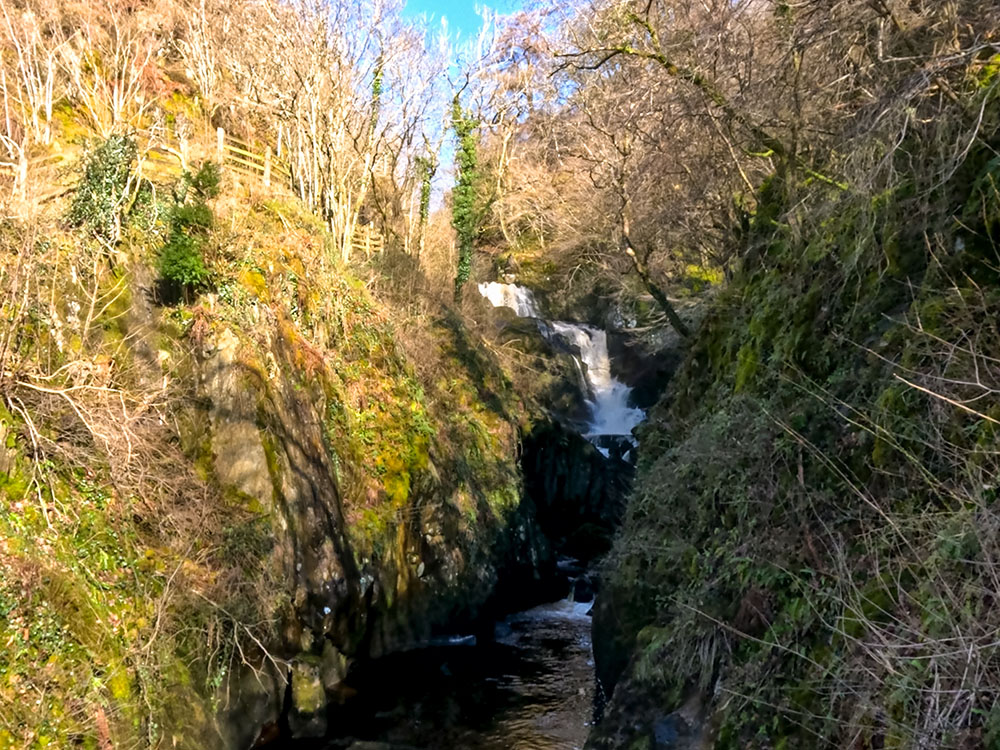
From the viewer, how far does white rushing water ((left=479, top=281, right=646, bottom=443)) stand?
27.0 meters

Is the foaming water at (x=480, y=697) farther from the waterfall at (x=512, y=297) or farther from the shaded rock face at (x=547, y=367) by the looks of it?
the waterfall at (x=512, y=297)

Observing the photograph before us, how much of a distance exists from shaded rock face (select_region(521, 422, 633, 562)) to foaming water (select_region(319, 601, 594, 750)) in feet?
21.1

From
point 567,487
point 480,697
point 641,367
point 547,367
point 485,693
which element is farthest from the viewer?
point 641,367

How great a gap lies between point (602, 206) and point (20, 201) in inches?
509

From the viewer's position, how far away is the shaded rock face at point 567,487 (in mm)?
20453

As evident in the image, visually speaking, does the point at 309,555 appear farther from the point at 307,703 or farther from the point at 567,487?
the point at 567,487

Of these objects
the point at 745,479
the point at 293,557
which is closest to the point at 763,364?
the point at 745,479

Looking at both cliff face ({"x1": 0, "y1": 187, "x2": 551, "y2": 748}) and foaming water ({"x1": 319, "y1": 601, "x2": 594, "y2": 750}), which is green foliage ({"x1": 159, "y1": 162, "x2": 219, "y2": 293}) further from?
foaming water ({"x1": 319, "y1": 601, "x2": 594, "y2": 750})

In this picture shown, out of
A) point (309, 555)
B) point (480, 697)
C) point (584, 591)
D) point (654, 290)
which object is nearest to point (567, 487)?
point (584, 591)

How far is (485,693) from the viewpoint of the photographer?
11.1m

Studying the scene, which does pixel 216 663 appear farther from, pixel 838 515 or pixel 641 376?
pixel 641 376

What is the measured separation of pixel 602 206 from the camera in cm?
1819

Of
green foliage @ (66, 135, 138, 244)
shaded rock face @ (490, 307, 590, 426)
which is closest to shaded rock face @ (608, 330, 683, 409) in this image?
shaded rock face @ (490, 307, 590, 426)

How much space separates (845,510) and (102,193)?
385 inches
